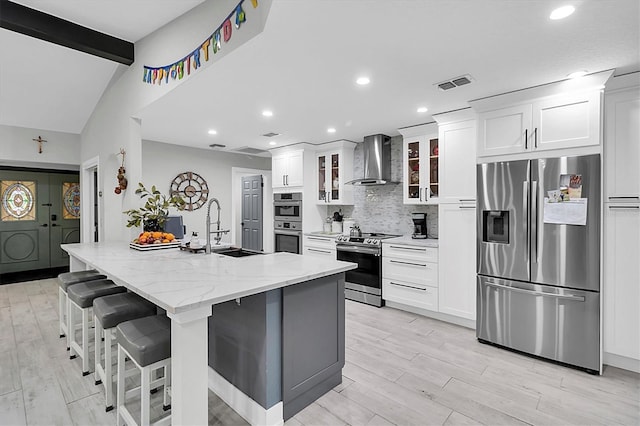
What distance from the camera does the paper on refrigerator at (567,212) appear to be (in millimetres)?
2459

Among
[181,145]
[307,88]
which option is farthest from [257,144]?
[307,88]

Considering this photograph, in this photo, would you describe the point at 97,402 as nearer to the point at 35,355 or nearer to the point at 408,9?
the point at 35,355

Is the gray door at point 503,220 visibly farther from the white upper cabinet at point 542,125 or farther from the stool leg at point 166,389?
the stool leg at point 166,389

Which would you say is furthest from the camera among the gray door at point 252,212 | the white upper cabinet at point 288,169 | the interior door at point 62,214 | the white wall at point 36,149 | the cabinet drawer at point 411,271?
the gray door at point 252,212

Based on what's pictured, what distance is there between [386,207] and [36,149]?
5817 mm

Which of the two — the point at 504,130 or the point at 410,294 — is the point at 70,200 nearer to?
the point at 410,294

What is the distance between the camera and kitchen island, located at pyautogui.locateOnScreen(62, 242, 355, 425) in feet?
4.54

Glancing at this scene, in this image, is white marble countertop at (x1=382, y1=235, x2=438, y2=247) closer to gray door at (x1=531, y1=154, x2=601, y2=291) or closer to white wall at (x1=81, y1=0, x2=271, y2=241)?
gray door at (x1=531, y1=154, x2=601, y2=291)

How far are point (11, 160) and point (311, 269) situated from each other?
19.2 feet

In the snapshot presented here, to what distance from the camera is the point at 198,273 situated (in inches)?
74.8

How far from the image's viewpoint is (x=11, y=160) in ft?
16.2

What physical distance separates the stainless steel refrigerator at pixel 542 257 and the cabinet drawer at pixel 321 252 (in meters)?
2.11

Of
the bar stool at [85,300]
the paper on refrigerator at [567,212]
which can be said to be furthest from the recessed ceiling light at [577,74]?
the bar stool at [85,300]

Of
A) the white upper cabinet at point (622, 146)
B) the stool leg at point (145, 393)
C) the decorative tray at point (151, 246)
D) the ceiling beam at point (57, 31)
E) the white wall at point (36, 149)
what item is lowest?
the stool leg at point (145, 393)
